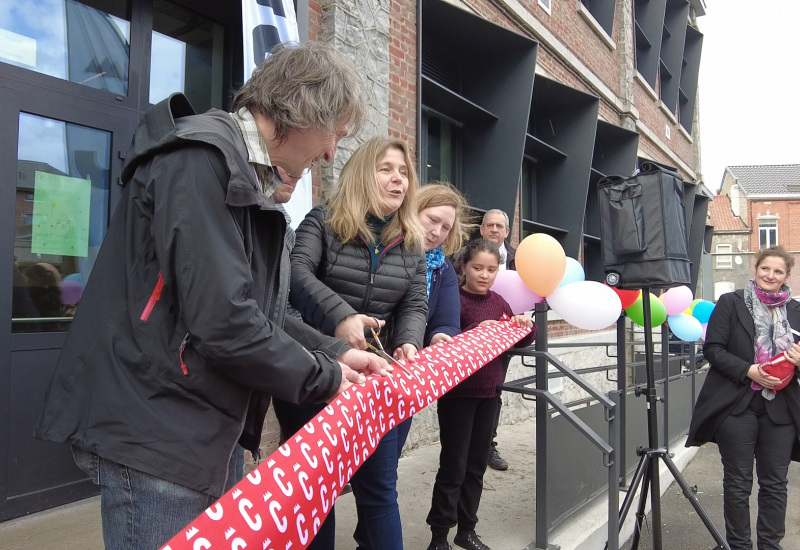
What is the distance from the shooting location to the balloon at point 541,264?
3.69 m

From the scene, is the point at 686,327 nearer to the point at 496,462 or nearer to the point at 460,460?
the point at 496,462

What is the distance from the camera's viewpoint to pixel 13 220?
Result: 3.25 m

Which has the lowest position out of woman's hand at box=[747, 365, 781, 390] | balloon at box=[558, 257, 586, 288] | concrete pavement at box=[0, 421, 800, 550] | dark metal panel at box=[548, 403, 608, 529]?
concrete pavement at box=[0, 421, 800, 550]

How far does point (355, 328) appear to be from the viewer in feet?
6.98

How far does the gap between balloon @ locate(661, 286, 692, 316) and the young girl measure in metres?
3.19

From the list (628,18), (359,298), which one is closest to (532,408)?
(359,298)

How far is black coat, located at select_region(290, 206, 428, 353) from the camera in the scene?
233cm

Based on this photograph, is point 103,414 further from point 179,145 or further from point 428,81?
point 428,81

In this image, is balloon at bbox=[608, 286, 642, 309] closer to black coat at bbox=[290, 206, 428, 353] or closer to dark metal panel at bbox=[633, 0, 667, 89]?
black coat at bbox=[290, 206, 428, 353]

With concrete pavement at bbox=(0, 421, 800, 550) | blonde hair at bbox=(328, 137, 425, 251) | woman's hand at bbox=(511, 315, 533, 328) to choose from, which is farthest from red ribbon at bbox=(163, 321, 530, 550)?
concrete pavement at bbox=(0, 421, 800, 550)

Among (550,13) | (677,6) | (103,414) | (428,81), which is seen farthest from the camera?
(677,6)

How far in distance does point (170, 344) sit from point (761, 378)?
372 cm

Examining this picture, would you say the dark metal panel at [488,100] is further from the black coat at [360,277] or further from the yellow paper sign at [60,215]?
the black coat at [360,277]

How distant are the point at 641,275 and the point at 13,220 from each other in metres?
3.47
